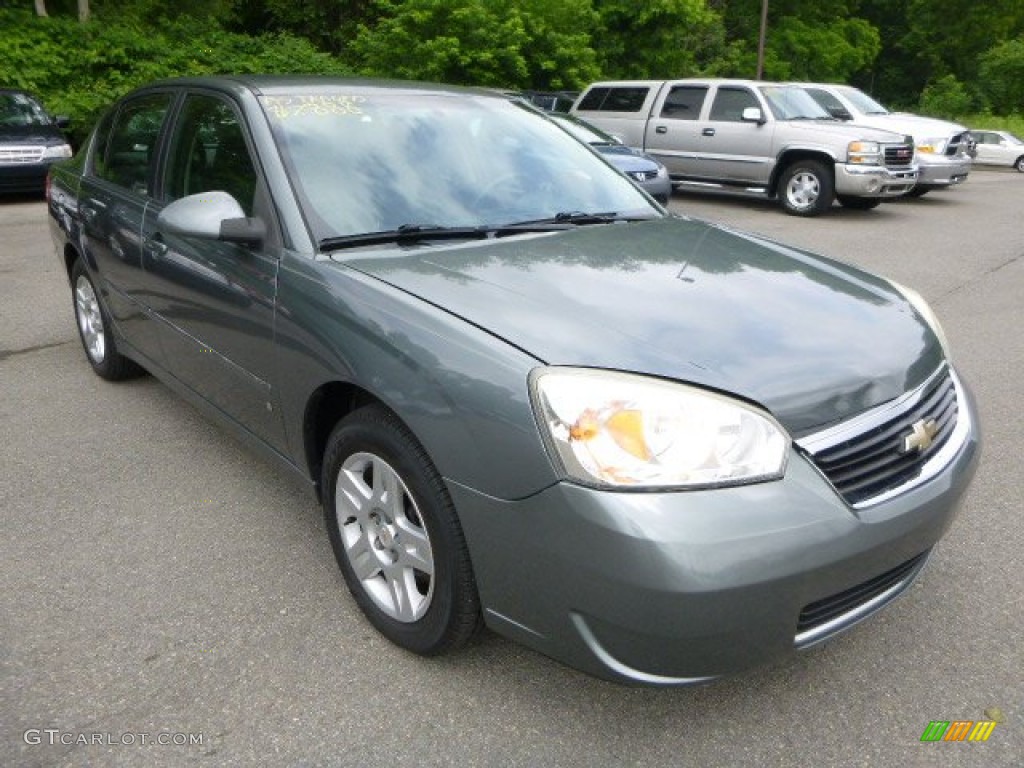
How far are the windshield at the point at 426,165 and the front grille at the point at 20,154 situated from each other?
1060 centimetres

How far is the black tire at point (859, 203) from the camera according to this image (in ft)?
41.1

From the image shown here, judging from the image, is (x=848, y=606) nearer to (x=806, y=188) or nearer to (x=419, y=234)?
(x=419, y=234)

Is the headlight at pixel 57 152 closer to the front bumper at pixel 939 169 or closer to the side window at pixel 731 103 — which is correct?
the side window at pixel 731 103

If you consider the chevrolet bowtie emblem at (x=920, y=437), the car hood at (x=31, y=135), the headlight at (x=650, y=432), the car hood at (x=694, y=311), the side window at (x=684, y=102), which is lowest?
the car hood at (x=31, y=135)

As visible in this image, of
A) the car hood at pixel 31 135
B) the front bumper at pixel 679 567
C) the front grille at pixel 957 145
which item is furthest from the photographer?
the front grille at pixel 957 145

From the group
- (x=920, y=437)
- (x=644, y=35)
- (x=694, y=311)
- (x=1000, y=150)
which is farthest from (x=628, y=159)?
(x=1000, y=150)

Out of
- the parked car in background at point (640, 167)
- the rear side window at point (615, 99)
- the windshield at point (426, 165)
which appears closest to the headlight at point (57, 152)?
the parked car in background at point (640, 167)

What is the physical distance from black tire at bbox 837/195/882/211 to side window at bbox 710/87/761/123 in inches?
72.2

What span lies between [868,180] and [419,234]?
10.2 metres

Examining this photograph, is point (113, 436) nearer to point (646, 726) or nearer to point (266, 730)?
point (266, 730)

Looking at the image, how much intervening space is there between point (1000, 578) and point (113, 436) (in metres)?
3.73

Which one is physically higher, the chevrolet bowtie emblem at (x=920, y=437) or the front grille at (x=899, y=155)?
the chevrolet bowtie emblem at (x=920, y=437)

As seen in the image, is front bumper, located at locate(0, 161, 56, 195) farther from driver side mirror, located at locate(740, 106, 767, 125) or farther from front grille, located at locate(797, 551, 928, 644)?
front grille, located at locate(797, 551, 928, 644)

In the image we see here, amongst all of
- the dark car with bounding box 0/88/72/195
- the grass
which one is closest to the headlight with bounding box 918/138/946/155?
the dark car with bounding box 0/88/72/195
